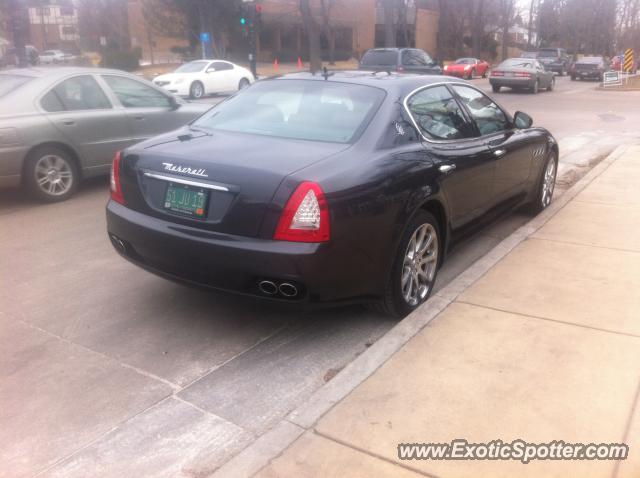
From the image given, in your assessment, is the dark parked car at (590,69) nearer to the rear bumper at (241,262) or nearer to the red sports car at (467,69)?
the red sports car at (467,69)

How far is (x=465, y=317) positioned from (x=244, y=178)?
1.70 m

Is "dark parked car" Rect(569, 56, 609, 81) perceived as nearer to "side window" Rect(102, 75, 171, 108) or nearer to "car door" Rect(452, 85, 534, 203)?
"side window" Rect(102, 75, 171, 108)

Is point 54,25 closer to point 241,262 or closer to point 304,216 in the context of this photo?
point 241,262

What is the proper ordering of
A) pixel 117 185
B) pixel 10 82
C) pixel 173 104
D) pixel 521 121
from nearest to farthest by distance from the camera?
1. pixel 117 185
2. pixel 521 121
3. pixel 10 82
4. pixel 173 104

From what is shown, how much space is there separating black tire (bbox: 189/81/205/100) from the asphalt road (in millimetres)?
18340

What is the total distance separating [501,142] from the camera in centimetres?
552

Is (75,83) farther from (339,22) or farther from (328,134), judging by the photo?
(339,22)

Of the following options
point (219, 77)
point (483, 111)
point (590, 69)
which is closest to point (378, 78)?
point (483, 111)

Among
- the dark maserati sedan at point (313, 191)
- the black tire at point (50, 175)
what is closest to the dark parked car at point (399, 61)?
the black tire at point (50, 175)

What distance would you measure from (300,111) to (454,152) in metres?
1.17

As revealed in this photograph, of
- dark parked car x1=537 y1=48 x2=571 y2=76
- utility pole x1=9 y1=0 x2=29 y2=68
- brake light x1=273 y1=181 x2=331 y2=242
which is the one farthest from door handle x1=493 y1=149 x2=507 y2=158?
dark parked car x1=537 y1=48 x2=571 y2=76

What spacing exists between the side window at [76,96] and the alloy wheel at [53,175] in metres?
0.59

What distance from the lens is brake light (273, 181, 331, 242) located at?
347cm

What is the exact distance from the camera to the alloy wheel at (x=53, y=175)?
723 centimetres
